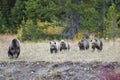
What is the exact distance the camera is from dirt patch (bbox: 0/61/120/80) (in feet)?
44.7

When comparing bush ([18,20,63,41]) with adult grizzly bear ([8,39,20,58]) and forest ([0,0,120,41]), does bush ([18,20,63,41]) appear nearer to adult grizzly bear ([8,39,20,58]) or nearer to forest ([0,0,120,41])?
forest ([0,0,120,41])

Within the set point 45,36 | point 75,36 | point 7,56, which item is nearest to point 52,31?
point 45,36

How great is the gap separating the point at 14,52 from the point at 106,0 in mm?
23038

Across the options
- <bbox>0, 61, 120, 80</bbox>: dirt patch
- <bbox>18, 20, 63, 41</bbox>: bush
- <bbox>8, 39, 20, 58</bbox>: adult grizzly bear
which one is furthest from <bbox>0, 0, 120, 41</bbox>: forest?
<bbox>0, 61, 120, 80</bbox>: dirt patch

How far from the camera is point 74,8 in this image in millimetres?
29938

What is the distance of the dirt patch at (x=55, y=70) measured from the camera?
1362 cm

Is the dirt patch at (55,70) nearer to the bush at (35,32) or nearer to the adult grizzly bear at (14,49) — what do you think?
the adult grizzly bear at (14,49)

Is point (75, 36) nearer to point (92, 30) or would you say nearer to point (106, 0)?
point (92, 30)

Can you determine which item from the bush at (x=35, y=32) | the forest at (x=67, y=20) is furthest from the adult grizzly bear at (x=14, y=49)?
the bush at (x=35, y=32)

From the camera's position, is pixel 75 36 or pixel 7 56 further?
pixel 75 36

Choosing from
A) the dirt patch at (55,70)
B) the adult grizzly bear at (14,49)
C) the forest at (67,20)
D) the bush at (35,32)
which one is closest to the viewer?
the dirt patch at (55,70)

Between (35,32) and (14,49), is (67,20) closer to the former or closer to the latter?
(35,32)

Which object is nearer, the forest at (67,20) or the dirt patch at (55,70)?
the dirt patch at (55,70)

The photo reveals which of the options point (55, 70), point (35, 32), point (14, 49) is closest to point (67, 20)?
point (35, 32)
